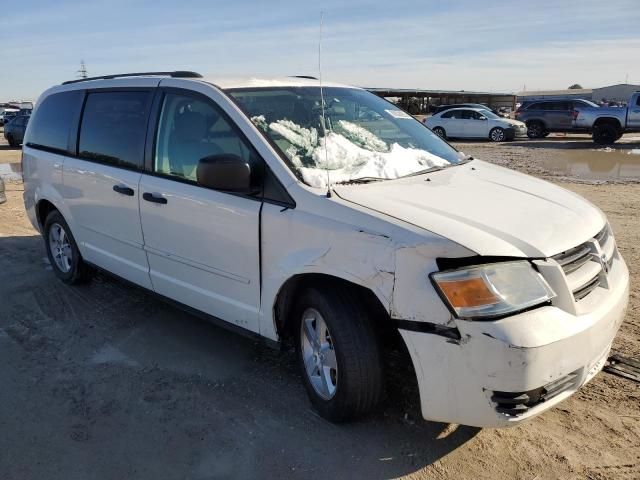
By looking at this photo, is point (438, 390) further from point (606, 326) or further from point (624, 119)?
point (624, 119)

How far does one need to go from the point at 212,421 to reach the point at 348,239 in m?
1.34

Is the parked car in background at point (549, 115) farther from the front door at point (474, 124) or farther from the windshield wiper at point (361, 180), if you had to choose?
the windshield wiper at point (361, 180)

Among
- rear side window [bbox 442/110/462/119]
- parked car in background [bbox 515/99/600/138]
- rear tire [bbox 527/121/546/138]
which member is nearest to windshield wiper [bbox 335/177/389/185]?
rear side window [bbox 442/110/462/119]

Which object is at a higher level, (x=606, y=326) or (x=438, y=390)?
(x=606, y=326)

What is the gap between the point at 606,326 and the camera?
9.04ft

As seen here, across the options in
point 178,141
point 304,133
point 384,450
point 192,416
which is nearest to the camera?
point 384,450

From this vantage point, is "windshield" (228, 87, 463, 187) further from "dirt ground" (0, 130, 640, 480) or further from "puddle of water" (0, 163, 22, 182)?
"puddle of water" (0, 163, 22, 182)

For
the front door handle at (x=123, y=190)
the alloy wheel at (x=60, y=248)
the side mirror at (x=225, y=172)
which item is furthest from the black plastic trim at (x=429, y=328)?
the alloy wheel at (x=60, y=248)

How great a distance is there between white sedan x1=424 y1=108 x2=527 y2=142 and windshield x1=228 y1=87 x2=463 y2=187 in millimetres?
20781

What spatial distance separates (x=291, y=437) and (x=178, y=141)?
2065 millimetres

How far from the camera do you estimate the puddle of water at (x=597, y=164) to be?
521 inches

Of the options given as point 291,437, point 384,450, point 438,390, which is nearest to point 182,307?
point 291,437

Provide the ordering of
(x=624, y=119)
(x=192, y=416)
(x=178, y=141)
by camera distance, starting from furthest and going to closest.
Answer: (x=624, y=119) → (x=178, y=141) → (x=192, y=416)

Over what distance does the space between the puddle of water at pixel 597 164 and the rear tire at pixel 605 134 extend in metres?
1.80
